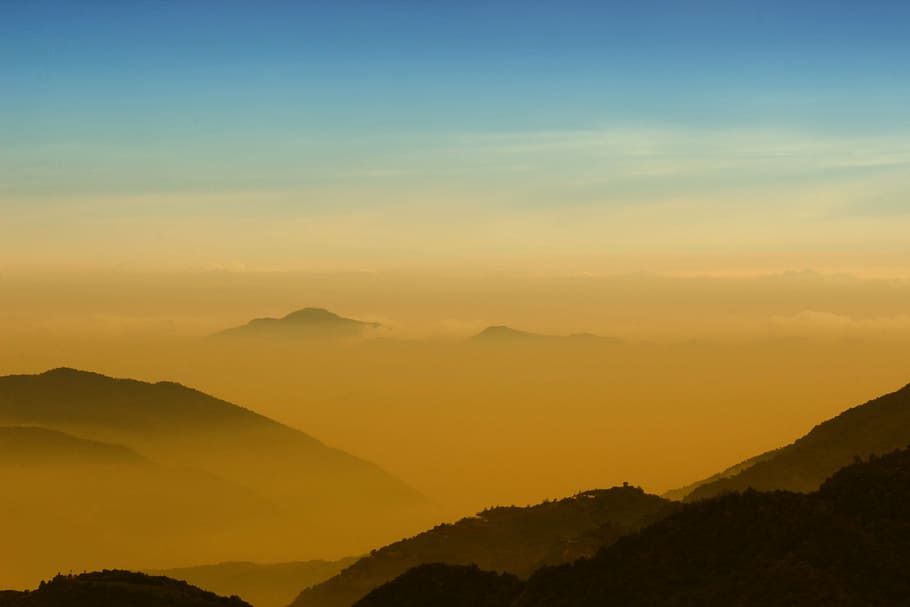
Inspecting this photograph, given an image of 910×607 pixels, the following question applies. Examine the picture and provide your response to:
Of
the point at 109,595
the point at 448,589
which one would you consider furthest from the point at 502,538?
the point at 109,595

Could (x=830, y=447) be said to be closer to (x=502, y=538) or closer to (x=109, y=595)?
(x=502, y=538)

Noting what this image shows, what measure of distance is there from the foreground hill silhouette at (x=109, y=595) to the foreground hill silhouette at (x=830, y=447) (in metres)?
47.8

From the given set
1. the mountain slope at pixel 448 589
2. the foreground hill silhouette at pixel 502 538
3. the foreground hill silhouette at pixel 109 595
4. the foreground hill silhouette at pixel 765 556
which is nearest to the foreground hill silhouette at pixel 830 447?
the foreground hill silhouette at pixel 502 538

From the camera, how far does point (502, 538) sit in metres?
96.6

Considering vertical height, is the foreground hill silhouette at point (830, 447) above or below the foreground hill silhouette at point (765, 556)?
above

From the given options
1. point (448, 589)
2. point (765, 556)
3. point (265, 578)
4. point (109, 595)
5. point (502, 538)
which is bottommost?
point (765, 556)

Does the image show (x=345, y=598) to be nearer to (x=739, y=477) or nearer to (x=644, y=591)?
(x=739, y=477)

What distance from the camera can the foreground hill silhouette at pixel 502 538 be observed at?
92625mm

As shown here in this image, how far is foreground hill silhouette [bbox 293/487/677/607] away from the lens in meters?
92.6

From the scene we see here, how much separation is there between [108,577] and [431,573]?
17.5 metres

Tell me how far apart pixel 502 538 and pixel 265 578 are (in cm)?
5952

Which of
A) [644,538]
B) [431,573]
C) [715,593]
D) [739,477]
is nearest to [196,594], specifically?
[431,573]

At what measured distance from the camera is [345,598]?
96.8m

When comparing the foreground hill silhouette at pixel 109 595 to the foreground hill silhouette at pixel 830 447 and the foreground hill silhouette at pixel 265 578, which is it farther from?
the foreground hill silhouette at pixel 265 578
